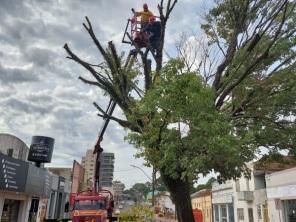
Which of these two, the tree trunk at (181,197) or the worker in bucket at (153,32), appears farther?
the worker in bucket at (153,32)

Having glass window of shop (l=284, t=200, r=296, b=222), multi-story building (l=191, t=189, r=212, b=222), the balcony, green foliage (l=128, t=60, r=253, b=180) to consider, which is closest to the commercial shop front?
green foliage (l=128, t=60, r=253, b=180)

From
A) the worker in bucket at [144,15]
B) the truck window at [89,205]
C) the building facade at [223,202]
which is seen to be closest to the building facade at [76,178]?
the building facade at [223,202]

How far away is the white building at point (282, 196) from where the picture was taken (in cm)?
2441

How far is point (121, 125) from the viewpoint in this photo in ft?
53.2

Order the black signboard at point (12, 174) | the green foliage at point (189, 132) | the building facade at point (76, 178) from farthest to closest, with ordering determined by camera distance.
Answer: the building facade at point (76, 178)
the black signboard at point (12, 174)
the green foliage at point (189, 132)

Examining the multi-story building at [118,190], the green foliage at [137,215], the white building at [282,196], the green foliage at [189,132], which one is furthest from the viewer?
the multi-story building at [118,190]

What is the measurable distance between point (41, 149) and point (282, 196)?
21.0 meters

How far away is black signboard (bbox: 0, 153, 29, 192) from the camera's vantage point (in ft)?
67.5

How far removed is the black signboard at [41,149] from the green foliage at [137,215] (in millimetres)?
18212

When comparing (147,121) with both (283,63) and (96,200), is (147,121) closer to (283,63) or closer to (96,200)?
(283,63)

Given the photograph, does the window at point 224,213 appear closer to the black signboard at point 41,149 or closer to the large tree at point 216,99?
the black signboard at point 41,149

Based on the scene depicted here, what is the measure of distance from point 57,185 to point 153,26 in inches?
1010

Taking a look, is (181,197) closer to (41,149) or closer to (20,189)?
(20,189)

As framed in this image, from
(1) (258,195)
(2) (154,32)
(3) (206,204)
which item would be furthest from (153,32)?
(3) (206,204)
